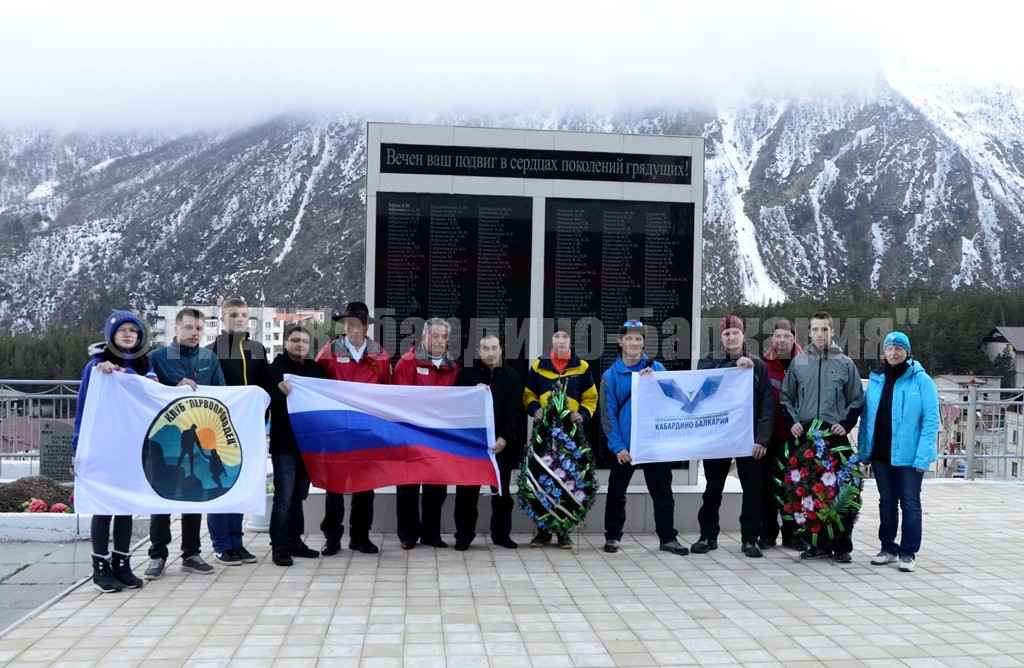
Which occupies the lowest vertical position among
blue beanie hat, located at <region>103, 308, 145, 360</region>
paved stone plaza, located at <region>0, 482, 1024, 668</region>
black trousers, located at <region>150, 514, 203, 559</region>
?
paved stone plaza, located at <region>0, 482, 1024, 668</region>

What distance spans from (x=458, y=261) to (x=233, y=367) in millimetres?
2318

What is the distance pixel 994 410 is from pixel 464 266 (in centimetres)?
882

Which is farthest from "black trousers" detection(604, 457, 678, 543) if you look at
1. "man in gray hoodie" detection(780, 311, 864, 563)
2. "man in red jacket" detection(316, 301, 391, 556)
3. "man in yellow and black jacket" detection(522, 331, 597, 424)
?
"man in red jacket" detection(316, 301, 391, 556)

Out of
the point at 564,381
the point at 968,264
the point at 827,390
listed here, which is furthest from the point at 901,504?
the point at 968,264

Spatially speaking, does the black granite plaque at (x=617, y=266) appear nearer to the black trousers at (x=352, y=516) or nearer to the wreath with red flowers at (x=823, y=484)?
the wreath with red flowers at (x=823, y=484)

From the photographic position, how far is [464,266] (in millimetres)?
8727

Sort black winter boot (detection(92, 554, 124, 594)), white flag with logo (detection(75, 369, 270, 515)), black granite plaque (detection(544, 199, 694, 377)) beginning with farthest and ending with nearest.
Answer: black granite plaque (detection(544, 199, 694, 377)), white flag with logo (detection(75, 369, 270, 515)), black winter boot (detection(92, 554, 124, 594))

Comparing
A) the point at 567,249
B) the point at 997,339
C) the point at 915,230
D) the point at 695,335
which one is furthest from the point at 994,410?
the point at 915,230

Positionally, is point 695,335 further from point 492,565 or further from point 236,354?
point 236,354

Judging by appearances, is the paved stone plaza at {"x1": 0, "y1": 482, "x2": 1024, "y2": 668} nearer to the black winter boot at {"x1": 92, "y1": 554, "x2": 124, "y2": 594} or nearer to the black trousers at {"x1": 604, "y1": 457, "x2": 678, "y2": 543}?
the black winter boot at {"x1": 92, "y1": 554, "x2": 124, "y2": 594}

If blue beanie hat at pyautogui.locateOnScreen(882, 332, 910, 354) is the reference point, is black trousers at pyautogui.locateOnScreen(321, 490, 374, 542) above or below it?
below

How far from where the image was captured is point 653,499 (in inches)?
313

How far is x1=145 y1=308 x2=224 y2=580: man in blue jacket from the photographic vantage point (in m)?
6.94

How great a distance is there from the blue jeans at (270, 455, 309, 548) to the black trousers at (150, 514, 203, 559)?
554 mm
